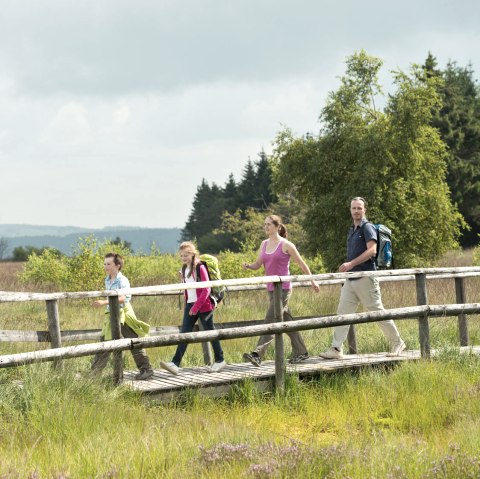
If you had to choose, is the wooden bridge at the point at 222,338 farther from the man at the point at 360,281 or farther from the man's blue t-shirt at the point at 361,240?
the man's blue t-shirt at the point at 361,240

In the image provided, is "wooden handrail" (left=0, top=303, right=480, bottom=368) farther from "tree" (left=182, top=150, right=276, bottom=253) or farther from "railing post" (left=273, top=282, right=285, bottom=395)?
"tree" (left=182, top=150, right=276, bottom=253)

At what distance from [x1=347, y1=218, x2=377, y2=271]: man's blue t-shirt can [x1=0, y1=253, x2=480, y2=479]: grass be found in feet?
3.97

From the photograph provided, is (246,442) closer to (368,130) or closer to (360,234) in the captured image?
(360,234)

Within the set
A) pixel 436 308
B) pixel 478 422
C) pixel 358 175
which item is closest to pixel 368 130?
pixel 358 175

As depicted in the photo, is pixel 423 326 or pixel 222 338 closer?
pixel 222 338

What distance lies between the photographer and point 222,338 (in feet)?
26.8

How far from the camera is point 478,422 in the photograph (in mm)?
6582

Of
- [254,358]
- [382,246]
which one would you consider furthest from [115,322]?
[382,246]

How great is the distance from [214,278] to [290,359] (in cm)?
139

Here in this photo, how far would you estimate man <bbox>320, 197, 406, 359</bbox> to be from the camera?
30.0 feet

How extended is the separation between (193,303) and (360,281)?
192 centimetres

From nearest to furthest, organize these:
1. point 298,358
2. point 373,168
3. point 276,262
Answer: point 276,262 < point 298,358 < point 373,168

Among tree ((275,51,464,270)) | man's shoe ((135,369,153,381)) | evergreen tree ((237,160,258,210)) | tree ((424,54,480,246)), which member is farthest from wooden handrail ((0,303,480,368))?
evergreen tree ((237,160,258,210))

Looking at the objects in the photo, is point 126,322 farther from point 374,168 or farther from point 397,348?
point 374,168
